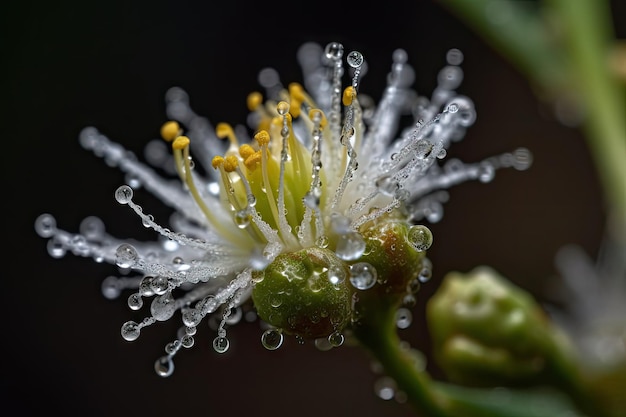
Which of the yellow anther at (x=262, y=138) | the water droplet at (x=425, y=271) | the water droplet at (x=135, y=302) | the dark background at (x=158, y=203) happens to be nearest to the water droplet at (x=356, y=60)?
the yellow anther at (x=262, y=138)

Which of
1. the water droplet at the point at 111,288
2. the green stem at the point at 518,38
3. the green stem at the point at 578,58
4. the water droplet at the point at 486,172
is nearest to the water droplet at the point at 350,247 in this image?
the water droplet at the point at 486,172

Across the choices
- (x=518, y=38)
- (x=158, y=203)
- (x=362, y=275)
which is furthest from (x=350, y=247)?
(x=158, y=203)

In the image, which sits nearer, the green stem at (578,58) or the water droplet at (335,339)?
the water droplet at (335,339)

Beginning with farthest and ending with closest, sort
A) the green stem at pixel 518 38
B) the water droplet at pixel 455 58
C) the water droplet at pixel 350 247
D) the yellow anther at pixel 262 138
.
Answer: the green stem at pixel 518 38 → the water droplet at pixel 455 58 → the yellow anther at pixel 262 138 → the water droplet at pixel 350 247

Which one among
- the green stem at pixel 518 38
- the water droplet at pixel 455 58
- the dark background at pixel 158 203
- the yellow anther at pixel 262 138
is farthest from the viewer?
the dark background at pixel 158 203

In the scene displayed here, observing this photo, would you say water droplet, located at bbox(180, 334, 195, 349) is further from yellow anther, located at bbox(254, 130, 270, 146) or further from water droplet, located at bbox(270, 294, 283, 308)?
yellow anther, located at bbox(254, 130, 270, 146)

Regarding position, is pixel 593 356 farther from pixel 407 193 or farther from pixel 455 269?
pixel 455 269

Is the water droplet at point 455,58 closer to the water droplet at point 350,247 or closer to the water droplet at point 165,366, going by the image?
the water droplet at point 350,247

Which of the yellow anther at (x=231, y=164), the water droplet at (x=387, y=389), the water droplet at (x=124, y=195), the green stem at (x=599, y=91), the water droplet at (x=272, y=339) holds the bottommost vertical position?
the water droplet at (x=272, y=339)

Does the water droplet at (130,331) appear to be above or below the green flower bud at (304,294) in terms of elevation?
below
